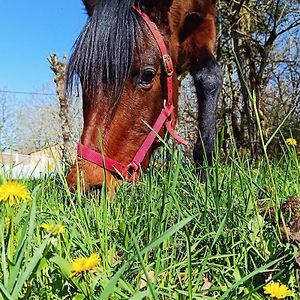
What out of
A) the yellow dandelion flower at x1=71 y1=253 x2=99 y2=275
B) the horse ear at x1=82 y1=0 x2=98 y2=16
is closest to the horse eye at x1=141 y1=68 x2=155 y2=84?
the horse ear at x1=82 y1=0 x2=98 y2=16

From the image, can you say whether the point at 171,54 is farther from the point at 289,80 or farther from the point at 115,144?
the point at 289,80

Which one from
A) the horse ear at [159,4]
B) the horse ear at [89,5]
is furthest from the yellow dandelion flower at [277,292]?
the horse ear at [89,5]

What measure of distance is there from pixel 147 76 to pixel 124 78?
0.64 feet

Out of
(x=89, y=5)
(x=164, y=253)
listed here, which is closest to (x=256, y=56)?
(x=89, y=5)

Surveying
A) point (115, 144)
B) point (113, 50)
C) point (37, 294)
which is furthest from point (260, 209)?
point (113, 50)

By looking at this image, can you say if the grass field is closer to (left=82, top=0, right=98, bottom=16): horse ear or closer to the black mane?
the black mane

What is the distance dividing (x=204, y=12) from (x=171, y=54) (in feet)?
1.90

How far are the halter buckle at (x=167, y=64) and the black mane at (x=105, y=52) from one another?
202 millimetres

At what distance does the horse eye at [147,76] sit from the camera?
2623 mm

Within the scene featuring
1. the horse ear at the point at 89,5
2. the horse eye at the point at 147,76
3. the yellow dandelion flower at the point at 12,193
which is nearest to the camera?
the yellow dandelion flower at the point at 12,193

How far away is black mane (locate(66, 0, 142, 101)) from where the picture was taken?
246 centimetres

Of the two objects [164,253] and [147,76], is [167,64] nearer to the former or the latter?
[147,76]

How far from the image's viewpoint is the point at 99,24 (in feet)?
8.32

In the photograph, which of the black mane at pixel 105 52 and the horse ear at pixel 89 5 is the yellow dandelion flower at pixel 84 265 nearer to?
the black mane at pixel 105 52
